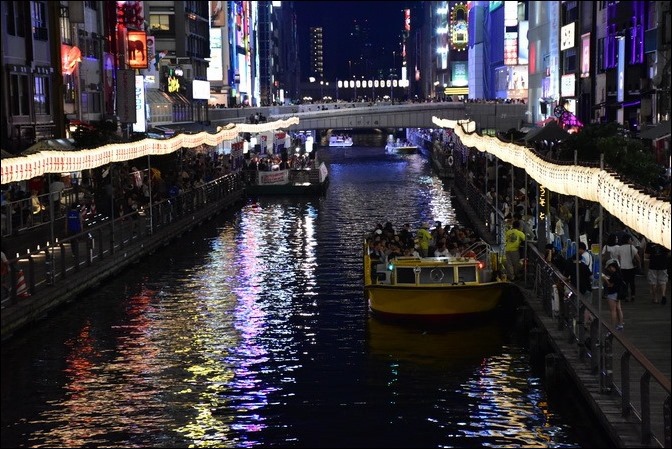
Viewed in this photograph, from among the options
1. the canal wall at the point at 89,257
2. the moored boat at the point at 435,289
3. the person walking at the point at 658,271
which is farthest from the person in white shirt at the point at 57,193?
the person walking at the point at 658,271

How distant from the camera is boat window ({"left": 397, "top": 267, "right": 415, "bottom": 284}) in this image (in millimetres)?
33656

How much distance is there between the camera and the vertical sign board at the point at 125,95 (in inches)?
3541

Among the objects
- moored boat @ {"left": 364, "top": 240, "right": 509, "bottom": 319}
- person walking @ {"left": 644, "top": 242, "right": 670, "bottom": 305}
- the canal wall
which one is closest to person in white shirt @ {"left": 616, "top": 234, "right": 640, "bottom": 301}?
person walking @ {"left": 644, "top": 242, "right": 670, "bottom": 305}

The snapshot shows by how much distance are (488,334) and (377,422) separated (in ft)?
31.4

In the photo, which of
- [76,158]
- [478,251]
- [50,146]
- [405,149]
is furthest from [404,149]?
[478,251]

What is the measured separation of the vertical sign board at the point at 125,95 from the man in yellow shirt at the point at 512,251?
186 ft

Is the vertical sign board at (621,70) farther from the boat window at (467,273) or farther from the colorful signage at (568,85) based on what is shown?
the boat window at (467,273)

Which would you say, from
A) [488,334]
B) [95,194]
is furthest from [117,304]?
[95,194]

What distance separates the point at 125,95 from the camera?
9025 centimetres

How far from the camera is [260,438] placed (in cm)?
2277

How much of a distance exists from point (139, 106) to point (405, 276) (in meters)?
64.5

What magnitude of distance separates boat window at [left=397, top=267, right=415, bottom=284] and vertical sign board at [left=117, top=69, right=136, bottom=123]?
194 ft

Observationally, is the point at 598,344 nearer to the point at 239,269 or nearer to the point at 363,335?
the point at 363,335

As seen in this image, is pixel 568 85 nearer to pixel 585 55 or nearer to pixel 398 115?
pixel 585 55
